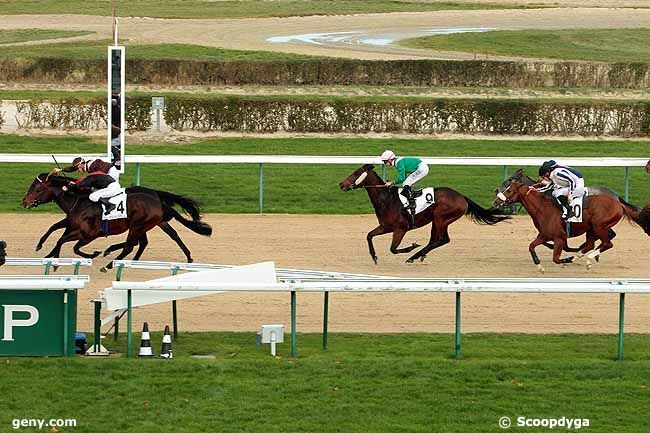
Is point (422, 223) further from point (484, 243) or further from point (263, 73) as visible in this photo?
point (263, 73)

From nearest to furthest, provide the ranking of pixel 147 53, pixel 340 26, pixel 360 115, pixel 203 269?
pixel 203 269 → pixel 360 115 → pixel 147 53 → pixel 340 26

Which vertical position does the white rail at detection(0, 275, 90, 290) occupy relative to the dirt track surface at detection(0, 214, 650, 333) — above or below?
above

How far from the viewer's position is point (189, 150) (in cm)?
2005

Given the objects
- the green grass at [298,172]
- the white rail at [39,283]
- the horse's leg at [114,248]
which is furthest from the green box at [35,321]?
the green grass at [298,172]

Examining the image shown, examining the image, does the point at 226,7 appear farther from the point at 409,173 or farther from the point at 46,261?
the point at 46,261

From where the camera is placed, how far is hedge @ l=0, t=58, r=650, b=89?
26.3 meters

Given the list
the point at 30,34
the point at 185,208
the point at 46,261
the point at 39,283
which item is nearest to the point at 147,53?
the point at 30,34

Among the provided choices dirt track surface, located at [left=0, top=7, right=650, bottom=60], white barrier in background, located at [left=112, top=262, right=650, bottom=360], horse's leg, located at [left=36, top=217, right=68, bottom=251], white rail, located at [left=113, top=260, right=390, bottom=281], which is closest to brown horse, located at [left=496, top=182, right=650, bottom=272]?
white rail, located at [left=113, top=260, right=390, bottom=281]

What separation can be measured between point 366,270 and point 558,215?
1.95 metres

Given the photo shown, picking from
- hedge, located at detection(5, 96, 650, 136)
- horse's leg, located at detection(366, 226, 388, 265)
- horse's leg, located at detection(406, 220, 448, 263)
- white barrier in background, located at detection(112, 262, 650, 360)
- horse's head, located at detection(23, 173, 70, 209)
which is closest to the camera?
white barrier in background, located at detection(112, 262, 650, 360)

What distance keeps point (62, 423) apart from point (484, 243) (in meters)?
7.83

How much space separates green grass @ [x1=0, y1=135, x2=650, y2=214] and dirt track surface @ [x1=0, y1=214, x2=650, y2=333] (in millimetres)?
775

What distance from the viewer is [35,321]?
962 cm

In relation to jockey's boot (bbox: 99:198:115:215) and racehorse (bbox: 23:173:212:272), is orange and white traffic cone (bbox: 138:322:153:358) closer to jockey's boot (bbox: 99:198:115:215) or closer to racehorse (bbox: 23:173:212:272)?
racehorse (bbox: 23:173:212:272)
